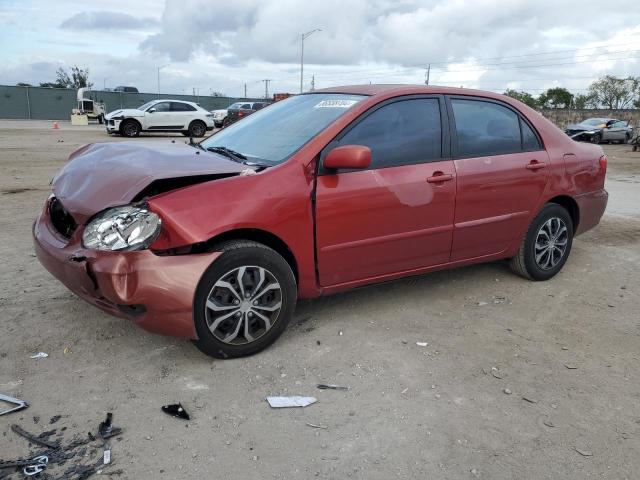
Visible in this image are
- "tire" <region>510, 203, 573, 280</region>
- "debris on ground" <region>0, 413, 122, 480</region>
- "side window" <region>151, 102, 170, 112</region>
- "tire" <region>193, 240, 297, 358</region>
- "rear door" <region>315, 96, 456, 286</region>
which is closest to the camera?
"debris on ground" <region>0, 413, 122, 480</region>

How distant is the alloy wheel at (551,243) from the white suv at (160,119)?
18.8m

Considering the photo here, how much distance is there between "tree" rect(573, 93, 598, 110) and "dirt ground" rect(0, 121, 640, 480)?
7314cm

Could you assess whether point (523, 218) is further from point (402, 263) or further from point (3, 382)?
point (3, 382)

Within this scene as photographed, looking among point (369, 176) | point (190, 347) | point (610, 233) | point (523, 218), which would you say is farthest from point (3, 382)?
point (610, 233)

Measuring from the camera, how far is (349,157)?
10.8 feet

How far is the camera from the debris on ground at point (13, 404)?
2.71m

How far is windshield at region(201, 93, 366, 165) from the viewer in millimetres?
3656

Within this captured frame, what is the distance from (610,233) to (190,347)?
546 centimetres

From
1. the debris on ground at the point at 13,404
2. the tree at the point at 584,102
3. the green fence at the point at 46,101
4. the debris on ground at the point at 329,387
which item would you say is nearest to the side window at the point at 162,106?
the debris on ground at the point at 13,404

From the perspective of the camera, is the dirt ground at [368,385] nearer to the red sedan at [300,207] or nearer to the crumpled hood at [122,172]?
the red sedan at [300,207]

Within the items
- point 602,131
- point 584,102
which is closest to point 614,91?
point 584,102

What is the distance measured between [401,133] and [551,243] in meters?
1.90

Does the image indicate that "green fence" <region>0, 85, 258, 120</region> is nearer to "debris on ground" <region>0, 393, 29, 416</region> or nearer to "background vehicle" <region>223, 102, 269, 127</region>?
"background vehicle" <region>223, 102, 269, 127</region>

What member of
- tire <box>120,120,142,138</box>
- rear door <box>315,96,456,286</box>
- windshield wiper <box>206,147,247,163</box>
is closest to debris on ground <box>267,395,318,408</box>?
rear door <box>315,96,456,286</box>
